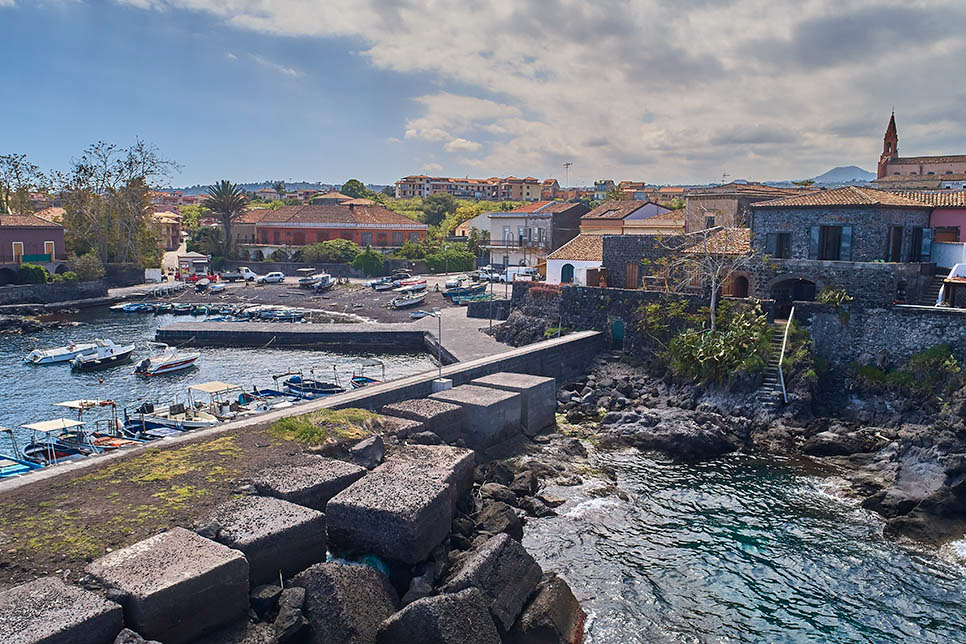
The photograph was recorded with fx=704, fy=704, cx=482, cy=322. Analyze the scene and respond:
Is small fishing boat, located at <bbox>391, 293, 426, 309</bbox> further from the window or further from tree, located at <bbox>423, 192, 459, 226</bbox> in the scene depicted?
tree, located at <bbox>423, 192, 459, 226</bbox>

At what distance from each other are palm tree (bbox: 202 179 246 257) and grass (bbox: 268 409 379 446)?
6781 cm

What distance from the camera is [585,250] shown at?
48344mm

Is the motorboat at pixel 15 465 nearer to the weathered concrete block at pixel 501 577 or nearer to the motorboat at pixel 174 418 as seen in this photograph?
the motorboat at pixel 174 418

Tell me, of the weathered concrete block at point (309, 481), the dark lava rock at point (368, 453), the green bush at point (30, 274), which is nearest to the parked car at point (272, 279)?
the green bush at point (30, 274)

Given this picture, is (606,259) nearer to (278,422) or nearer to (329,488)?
(278,422)

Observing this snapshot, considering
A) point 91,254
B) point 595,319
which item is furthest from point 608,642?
point 91,254

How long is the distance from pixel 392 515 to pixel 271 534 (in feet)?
8.17

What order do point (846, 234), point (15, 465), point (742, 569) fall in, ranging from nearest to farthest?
1. point (742, 569)
2. point (15, 465)
3. point (846, 234)

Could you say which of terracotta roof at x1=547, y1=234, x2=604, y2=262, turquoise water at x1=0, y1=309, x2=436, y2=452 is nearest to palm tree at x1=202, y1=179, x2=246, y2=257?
turquoise water at x1=0, y1=309, x2=436, y2=452

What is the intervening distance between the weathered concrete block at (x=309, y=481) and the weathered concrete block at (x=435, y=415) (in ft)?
17.4

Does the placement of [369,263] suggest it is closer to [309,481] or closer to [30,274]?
[30,274]

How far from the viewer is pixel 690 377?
3309cm

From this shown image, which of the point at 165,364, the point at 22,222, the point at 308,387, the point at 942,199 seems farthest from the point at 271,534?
the point at 22,222

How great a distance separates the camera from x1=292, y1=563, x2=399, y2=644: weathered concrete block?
12.6 meters
